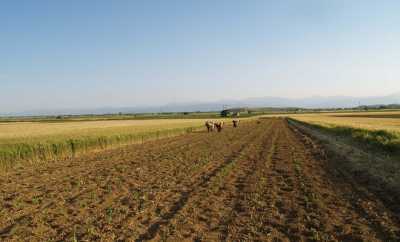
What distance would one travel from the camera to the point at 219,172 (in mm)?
13742

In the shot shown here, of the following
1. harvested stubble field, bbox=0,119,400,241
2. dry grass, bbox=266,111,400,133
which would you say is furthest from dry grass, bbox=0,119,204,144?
dry grass, bbox=266,111,400,133

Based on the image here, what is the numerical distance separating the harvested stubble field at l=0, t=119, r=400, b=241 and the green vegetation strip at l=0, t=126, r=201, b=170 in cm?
203

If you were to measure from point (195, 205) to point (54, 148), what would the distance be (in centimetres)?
1442

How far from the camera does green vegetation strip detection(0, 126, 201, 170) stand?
16984mm

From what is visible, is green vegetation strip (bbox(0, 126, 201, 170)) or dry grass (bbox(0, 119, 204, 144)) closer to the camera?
green vegetation strip (bbox(0, 126, 201, 170))

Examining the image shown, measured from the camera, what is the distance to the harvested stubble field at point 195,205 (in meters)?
7.05

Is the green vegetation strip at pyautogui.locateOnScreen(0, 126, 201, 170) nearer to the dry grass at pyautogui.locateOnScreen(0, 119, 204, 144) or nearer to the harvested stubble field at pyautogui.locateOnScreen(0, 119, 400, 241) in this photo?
the dry grass at pyautogui.locateOnScreen(0, 119, 204, 144)

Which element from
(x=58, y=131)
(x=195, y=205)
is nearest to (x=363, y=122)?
(x=58, y=131)

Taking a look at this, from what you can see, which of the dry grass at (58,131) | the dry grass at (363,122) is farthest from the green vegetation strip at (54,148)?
the dry grass at (363,122)

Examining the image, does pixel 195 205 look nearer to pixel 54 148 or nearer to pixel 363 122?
pixel 54 148

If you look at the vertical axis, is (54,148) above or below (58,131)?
below

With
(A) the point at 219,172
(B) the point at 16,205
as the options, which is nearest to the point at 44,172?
(B) the point at 16,205

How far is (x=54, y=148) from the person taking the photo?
1984cm

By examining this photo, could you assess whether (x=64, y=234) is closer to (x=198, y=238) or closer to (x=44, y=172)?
(x=198, y=238)
